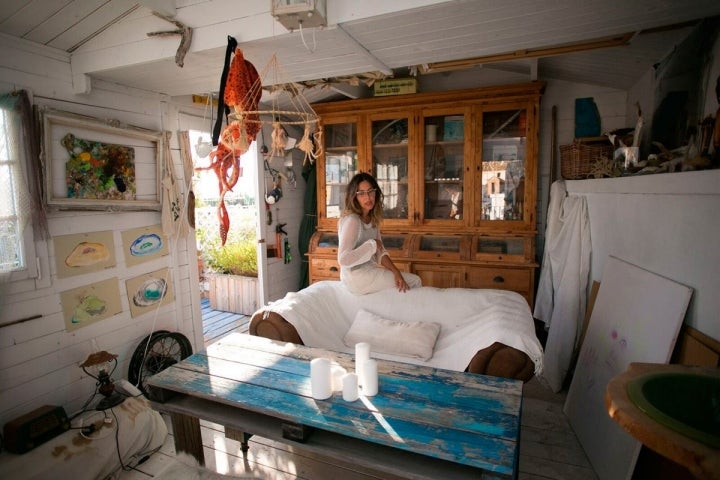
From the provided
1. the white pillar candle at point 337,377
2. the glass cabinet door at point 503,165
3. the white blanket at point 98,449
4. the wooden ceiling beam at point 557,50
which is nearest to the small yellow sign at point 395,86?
the wooden ceiling beam at point 557,50

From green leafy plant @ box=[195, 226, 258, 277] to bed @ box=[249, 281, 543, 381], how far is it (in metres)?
1.85

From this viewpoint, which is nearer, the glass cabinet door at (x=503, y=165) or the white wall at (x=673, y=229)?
the white wall at (x=673, y=229)

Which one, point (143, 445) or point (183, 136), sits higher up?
point (183, 136)

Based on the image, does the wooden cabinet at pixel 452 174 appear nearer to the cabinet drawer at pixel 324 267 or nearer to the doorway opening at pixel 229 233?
the cabinet drawer at pixel 324 267

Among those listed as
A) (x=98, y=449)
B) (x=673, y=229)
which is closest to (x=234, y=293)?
(x=98, y=449)

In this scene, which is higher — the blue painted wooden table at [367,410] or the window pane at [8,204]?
the window pane at [8,204]

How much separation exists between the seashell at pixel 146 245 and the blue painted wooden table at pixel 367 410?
3.08 ft

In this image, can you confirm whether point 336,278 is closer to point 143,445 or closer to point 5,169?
point 143,445

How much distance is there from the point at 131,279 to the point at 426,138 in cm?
274

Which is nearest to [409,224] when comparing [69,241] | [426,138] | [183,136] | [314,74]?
[426,138]

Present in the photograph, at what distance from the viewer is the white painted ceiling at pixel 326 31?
147 cm

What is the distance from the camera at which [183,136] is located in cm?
271

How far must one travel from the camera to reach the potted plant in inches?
169

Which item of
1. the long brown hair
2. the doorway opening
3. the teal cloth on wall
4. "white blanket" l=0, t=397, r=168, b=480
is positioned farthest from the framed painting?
the teal cloth on wall
